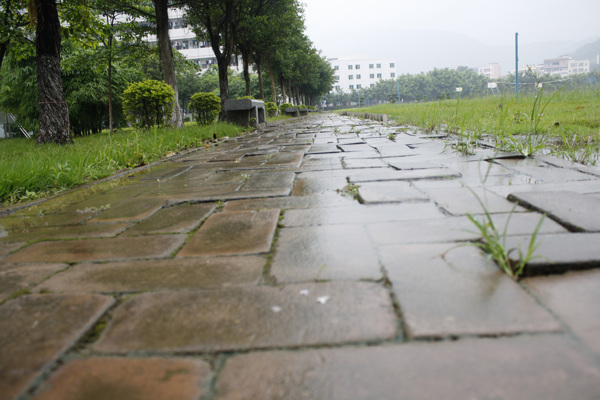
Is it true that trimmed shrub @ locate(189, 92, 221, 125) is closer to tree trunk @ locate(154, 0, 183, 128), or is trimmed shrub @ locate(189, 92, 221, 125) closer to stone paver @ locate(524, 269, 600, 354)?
tree trunk @ locate(154, 0, 183, 128)

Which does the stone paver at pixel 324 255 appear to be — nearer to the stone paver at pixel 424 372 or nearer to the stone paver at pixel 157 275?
the stone paver at pixel 157 275

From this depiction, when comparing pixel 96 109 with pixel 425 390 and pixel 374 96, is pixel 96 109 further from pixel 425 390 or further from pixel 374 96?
pixel 374 96

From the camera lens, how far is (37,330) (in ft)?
3.64

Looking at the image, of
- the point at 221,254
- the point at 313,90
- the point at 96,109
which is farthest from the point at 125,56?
the point at 313,90

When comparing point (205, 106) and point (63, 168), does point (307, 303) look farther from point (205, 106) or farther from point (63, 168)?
point (205, 106)

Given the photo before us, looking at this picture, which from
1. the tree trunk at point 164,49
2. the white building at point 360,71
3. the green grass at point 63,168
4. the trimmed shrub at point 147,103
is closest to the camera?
the green grass at point 63,168

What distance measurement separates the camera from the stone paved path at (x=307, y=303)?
0.84 metres

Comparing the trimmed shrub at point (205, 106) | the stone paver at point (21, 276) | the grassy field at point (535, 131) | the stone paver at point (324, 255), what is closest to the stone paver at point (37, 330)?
the stone paver at point (21, 276)

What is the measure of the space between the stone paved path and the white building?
384 ft

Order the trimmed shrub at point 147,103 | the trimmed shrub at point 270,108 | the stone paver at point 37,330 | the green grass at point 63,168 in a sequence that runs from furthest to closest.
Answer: the trimmed shrub at point 270,108 < the trimmed shrub at point 147,103 < the green grass at point 63,168 < the stone paver at point 37,330

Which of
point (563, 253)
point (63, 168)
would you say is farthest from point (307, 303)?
point (63, 168)

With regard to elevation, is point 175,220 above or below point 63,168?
below

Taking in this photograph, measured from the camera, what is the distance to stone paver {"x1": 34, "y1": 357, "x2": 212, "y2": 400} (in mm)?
833

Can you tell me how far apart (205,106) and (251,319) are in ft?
33.4
